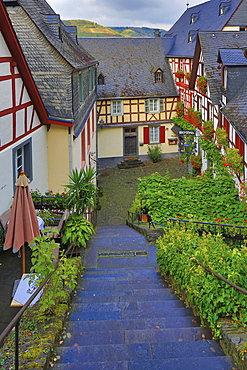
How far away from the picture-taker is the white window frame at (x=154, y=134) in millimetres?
33562

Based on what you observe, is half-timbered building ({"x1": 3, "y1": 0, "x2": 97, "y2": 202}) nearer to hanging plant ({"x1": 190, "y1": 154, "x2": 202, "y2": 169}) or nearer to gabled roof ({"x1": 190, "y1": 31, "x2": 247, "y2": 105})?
gabled roof ({"x1": 190, "y1": 31, "x2": 247, "y2": 105})

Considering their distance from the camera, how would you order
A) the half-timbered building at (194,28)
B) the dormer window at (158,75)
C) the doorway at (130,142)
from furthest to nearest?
the dormer window at (158,75) < the doorway at (130,142) < the half-timbered building at (194,28)

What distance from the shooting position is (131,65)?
34.4 meters

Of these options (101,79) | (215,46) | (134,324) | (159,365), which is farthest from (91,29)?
(159,365)

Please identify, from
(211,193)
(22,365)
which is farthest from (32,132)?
(22,365)

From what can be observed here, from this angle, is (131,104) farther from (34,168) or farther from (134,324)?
(134,324)

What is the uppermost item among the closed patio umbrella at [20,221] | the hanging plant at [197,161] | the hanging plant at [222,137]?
the hanging plant at [222,137]

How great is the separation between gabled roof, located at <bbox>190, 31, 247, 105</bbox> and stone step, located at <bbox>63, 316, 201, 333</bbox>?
15.6m

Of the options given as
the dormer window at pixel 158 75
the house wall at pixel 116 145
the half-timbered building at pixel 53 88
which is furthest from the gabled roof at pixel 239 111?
the dormer window at pixel 158 75

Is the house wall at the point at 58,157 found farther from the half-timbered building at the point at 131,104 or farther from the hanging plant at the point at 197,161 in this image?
the half-timbered building at the point at 131,104

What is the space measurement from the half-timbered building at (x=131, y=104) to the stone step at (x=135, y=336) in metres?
26.4

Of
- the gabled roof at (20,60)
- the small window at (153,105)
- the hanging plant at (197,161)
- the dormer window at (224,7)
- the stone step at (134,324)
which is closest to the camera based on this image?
the stone step at (134,324)

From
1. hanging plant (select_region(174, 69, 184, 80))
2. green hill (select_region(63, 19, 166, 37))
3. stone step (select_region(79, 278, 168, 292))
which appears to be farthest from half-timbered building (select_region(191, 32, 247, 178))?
green hill (select_region(63, 19, 166, 37))

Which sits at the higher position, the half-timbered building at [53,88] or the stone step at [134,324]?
the half-timbered building at [53,88]
